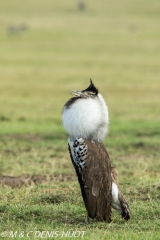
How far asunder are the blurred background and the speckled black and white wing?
8926 millimetres

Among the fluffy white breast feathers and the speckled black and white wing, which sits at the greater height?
the fluffy white breast feathers

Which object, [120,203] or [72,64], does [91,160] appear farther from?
[72,64]

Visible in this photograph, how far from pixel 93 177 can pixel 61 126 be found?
10.2m

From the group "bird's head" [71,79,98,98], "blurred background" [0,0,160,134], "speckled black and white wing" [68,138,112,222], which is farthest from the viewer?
"blurred background" [0,0,160,134]

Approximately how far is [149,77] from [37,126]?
1406cm

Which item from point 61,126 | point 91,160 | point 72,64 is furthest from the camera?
point 72,64

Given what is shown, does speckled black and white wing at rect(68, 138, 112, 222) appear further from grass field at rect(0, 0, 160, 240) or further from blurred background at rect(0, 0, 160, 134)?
blurred background at rect(0, 0, 160, 134)

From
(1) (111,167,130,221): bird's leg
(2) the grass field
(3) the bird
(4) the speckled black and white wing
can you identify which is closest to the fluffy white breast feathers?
(3) the bird

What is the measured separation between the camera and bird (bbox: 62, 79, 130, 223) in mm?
6691

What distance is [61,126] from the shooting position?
16969mm

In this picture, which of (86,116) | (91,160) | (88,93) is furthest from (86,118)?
(91,160)

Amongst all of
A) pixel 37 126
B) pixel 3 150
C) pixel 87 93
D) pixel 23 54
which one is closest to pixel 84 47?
pixel 23 54

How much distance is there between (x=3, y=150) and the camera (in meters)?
12.7

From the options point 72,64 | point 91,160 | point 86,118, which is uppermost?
point 72,64
